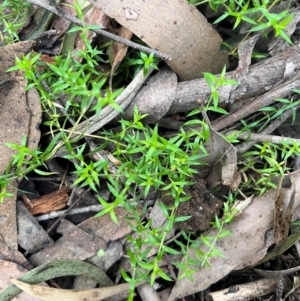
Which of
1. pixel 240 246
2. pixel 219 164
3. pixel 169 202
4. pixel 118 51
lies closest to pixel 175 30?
pixel 118 51

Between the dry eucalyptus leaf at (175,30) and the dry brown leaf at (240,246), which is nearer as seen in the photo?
the dry eucalyptus leaf at (175,30)

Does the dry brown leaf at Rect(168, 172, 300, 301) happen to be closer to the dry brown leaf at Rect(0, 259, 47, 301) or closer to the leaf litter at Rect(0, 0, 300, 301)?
the leaf litter at Rect(0, 0, 300, 301)

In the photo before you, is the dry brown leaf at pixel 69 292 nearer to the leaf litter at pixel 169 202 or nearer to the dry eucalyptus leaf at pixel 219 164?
the leaf litter at pixel 169 202

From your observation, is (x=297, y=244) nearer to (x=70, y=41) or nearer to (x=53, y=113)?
(x=53, y=113)

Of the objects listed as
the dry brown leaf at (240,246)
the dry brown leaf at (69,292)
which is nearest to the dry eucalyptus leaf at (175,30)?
the dry brown leaf at (240,246)

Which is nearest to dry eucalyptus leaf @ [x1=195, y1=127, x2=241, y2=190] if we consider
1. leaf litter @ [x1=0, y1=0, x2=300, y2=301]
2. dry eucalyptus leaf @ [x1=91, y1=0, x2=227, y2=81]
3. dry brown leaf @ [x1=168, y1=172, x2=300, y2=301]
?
leaf litter @ [x1=0, y1=0, x2=300, y2=301]

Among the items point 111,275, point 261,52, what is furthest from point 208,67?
point 111,275

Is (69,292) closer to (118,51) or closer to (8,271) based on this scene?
(8,271)
